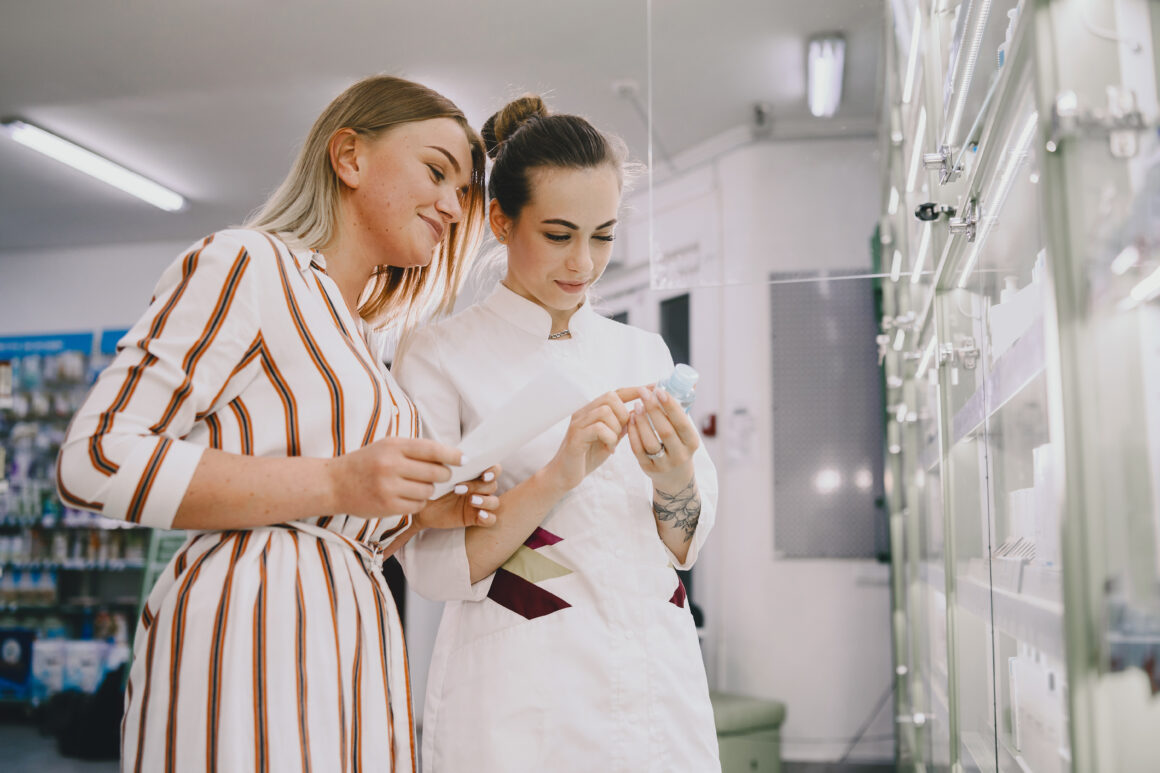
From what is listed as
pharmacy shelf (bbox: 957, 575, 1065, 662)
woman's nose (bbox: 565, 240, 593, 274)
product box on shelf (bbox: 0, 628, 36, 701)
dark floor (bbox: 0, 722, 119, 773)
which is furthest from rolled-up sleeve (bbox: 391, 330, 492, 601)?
product box on shelf (bbox: 0, 628, 36, 701)

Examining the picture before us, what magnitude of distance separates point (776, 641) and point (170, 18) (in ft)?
12.4

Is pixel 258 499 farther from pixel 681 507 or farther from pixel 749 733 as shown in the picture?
pixel 749 733

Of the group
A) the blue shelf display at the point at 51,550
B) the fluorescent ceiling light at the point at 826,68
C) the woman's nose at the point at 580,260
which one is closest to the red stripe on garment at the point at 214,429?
the woman's nose at the point at 580,260

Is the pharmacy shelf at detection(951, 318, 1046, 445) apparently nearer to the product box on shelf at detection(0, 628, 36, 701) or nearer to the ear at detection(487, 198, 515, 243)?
the ear at detection(487, 198, 515, 243)

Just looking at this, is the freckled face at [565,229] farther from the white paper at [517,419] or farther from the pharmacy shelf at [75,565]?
the pharmacy shelf at [75,565]

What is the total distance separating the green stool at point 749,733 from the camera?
12.1ft

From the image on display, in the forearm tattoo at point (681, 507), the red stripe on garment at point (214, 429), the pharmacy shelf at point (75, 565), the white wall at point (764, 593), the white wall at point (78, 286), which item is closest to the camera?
the red stripe on garment at point (214, 429)

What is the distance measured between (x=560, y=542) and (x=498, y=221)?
1.65 ft

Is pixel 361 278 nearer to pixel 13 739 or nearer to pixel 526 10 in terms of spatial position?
pixel 526 10

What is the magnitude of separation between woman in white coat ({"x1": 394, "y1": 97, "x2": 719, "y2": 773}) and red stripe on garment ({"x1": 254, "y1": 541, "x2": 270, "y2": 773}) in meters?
0.32

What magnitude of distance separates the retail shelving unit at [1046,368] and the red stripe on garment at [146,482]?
0.80 meters

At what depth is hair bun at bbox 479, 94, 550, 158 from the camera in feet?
4.79

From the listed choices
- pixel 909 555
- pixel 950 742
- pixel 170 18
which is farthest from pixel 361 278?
pixel 170 18

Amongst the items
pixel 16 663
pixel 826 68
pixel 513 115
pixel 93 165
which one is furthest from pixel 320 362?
pixel 16 663
